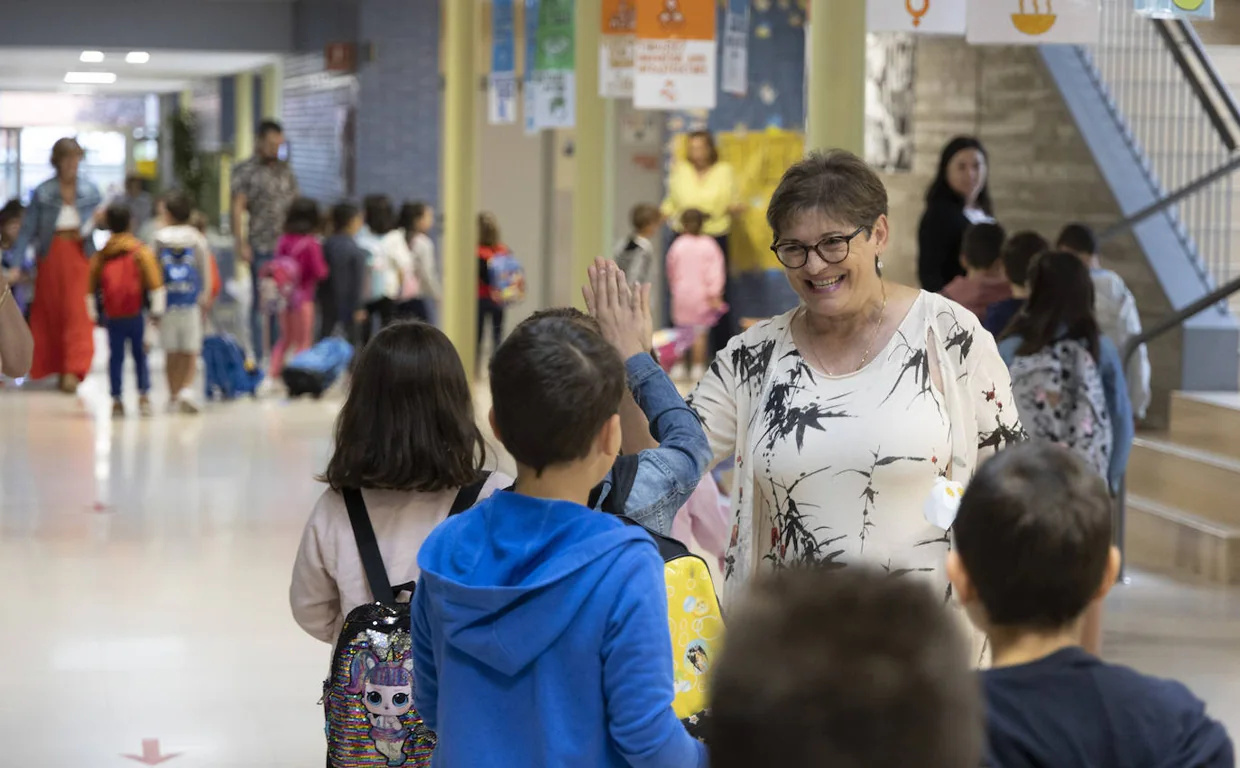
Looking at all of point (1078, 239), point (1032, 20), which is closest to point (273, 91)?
point (1078, 239)

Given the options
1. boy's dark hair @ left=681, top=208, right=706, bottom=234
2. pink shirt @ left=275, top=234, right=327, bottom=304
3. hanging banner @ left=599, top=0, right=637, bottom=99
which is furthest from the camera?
boy's dark hair @ left=681, top=208, right=706, bottom=234

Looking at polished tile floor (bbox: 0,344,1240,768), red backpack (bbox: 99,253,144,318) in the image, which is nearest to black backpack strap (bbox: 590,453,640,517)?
polished tile floor (bbox: 0,344,1240,768)

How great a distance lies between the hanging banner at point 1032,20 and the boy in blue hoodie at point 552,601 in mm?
5046

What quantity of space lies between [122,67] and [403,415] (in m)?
25.3

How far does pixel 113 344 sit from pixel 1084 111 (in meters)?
7.18

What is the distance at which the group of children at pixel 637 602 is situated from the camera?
113 cm

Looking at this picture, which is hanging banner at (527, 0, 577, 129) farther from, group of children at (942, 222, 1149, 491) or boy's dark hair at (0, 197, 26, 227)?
boy's dark hair at (0, 197, 26, 227)

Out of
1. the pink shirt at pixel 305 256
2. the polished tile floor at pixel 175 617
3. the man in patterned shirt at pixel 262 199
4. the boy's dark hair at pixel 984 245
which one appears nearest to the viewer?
the polished tile floor at pixel 175 617

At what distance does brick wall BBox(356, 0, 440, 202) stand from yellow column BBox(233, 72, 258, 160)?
343 inches

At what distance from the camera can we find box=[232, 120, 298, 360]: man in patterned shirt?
1552 centimetres

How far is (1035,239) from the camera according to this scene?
284 inches

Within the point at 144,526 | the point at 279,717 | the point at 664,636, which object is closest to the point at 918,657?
the point at 664,636

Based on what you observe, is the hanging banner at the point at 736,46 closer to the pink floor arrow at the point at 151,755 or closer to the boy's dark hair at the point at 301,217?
the boy's dark hair at the point at 301,217

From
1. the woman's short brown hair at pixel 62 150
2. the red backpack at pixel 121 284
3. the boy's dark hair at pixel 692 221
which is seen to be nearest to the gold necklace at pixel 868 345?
the red backpack at pixel 121 284
